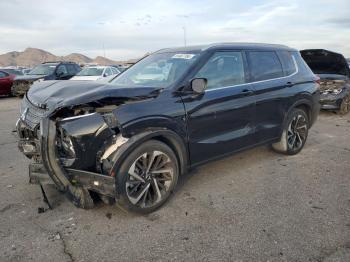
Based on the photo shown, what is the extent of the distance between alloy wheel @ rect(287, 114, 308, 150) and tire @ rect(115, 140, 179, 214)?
2.64m

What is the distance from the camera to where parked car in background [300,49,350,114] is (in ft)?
32.8

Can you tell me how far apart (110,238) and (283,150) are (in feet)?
11.7

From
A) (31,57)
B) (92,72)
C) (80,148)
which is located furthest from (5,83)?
(31,57)

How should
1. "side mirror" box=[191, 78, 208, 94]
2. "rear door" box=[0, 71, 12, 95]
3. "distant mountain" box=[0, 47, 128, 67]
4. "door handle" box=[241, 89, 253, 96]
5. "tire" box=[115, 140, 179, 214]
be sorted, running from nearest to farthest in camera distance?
"tire" box=[115, 140, 179, 214] < "side mirror" box=[191, 78, 208, 94] < "door handle" box=[241, 89, 253, 96] < "rear door" box=[0, 71, 12, 95] < "distant mountain" box=[0, 47, 128, 67]

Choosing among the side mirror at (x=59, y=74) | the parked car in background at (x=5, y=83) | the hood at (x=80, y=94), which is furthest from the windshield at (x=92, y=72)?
the hood at (x=80, y=94)

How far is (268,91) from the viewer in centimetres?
511

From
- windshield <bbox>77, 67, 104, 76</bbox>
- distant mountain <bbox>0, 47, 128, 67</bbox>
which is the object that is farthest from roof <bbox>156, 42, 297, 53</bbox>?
distant mountain <bbox>0, 47, 128, 67</bbox>

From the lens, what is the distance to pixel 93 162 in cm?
356

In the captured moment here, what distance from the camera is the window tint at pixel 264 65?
16.3 feet

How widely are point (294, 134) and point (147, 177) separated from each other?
10.4 feet

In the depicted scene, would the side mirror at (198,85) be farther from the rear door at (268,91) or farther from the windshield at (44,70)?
the windshield at (44,70)

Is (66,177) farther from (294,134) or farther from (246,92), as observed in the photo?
(294,134)

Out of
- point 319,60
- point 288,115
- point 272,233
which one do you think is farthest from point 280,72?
point 319,60

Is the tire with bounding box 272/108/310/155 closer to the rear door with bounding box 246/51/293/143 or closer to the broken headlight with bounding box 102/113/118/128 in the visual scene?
the rear door with bounding box 246/51/293/143
